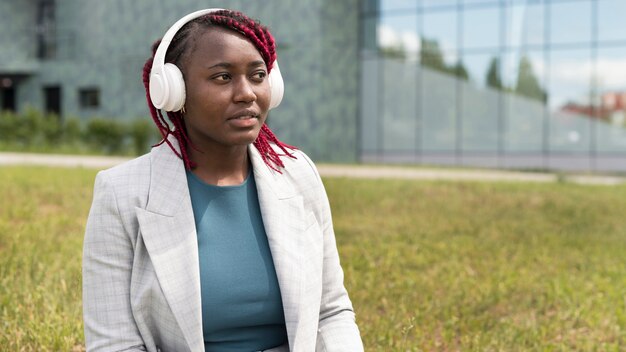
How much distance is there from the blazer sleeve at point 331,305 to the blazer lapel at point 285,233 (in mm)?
155

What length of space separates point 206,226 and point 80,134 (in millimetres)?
25054

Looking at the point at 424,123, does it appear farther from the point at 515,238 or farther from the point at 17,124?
the point at 515,238

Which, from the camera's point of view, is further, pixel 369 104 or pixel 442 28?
pixel 369 104

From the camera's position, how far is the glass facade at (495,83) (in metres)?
23.8

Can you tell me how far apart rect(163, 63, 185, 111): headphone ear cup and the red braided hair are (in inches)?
2.2

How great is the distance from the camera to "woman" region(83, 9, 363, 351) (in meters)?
2.22

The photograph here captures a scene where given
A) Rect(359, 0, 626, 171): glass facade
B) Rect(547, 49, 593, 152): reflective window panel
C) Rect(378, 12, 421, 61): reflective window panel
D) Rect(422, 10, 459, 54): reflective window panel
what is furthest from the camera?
Rect(378, 12, 421, 61): reflective window panel

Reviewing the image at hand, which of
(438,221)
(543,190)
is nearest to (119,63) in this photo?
(543,190)

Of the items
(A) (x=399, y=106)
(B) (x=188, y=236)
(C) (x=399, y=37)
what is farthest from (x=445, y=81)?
(B) (x=188, y=236)

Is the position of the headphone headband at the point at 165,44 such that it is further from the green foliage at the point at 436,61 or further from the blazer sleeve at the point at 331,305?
the green foliage at the point at 436,61

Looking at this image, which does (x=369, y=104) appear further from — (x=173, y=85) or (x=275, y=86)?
(x=173, y=85)

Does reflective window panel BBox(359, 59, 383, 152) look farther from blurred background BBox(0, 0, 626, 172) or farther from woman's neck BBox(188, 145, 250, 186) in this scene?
woman's neck BBox(188, 145, 250, 186)

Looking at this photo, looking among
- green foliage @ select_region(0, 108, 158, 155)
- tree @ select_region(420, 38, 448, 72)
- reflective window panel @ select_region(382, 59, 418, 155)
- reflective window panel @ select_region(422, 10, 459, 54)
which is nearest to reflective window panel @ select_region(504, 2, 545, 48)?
reflective window panel @ select_region(422, 10, 459, 54)

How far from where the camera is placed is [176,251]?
87.8 inches
